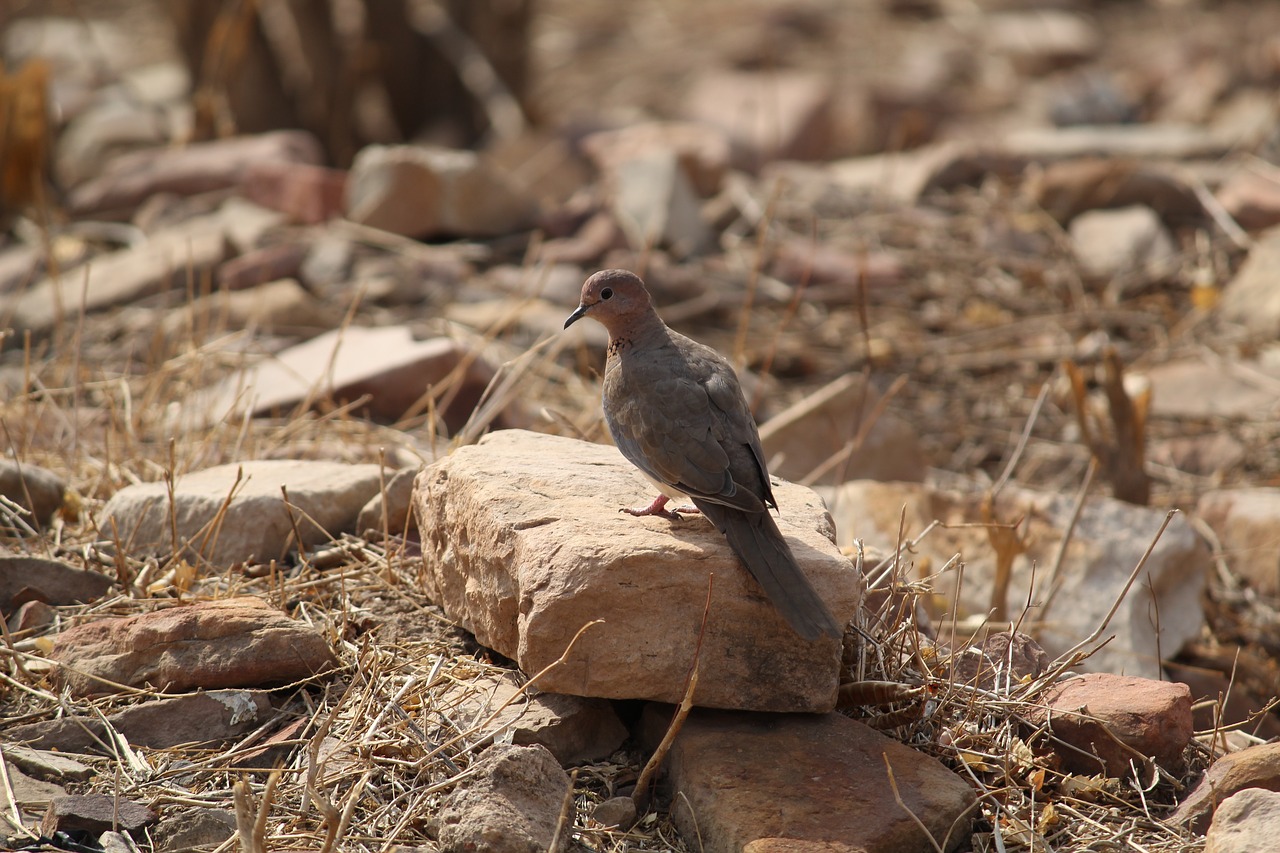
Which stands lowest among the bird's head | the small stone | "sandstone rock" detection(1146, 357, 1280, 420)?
"sandstone rock" detection(1146, 357, 1280, 420)

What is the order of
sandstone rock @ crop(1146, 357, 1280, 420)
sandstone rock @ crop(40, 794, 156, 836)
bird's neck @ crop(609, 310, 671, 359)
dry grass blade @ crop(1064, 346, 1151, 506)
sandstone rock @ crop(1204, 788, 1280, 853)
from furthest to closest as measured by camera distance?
1. sandstone rock @ crop(1146, 357, 1280, 420)
2. dry grass blade @ crop(1064, 346, 1151, 506)
3. bird's neck @ crop(609, 310, 671, 359)
4. sandstone rock @ crop(40, 794, 156, 836)
5. sandstone rock @ crop(1204, 788, 1280, 853)

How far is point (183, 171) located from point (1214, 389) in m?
6.15

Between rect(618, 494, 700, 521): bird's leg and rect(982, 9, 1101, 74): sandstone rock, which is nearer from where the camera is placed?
rect(618, 494, 700, 521): bird's leg

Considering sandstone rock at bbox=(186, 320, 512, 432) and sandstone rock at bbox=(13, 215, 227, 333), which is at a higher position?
sandstone rock at bbox=(13, 215, 227, 333)


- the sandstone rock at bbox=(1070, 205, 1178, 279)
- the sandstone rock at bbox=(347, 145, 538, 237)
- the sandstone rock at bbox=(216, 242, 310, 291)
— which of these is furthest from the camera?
the sandstone rock at bbox=(1070, 205, 1178, 279)

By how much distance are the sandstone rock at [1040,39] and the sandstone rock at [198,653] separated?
1071 cm

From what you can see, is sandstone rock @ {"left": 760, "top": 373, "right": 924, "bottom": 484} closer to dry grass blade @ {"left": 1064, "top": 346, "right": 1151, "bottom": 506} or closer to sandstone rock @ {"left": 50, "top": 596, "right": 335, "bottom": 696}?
dry grass blade @ {"left": 1064, "top": 346, "right": 1151, "bottom": 506}

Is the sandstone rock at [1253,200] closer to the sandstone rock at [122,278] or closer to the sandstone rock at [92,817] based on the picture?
the sandstone rock at [122,278]

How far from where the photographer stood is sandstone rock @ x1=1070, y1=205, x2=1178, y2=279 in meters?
7.34

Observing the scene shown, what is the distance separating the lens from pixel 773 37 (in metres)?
12.4

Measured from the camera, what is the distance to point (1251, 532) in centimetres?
515

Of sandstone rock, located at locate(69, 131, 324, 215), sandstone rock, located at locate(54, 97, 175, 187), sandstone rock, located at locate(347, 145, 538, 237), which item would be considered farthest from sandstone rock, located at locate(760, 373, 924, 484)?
sandstone rock, located at locate(54, 97, 175, 187)

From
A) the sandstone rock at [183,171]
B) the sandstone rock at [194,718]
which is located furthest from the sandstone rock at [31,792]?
the sandstone rock at [183,171]

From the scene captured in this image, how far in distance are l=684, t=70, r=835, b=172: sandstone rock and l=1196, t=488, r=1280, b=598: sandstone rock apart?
4.92 meters
